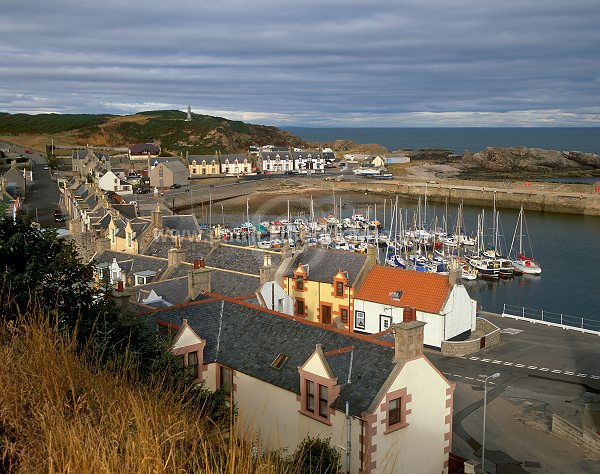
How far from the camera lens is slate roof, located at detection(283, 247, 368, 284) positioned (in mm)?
40584

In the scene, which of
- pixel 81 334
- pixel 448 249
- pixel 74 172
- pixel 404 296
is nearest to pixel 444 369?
pixel 404 296

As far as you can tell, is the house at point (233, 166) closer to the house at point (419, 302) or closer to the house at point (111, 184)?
the house at point (111, 184)

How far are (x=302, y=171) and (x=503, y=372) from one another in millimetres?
151026

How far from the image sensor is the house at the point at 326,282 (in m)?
39.8

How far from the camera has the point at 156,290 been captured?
30359mm

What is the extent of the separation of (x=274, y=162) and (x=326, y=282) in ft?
467

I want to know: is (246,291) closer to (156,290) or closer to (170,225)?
(156,290)

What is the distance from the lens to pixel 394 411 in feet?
62.4

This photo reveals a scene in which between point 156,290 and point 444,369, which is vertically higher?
point 156,290

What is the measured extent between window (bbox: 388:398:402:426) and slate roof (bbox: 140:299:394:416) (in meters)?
Answer: 0.70

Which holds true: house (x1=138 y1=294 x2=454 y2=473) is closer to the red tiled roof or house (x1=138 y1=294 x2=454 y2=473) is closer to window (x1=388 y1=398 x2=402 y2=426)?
window (x1=388 y1=398 x2=402 y2=426)

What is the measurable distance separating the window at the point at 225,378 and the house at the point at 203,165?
146m

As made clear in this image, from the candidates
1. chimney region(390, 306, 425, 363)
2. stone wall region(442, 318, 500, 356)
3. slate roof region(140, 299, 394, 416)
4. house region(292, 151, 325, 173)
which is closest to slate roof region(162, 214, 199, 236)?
stone wall region(442, 318, 500, 356)

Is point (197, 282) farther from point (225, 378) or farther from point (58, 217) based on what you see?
point (58, 217)
